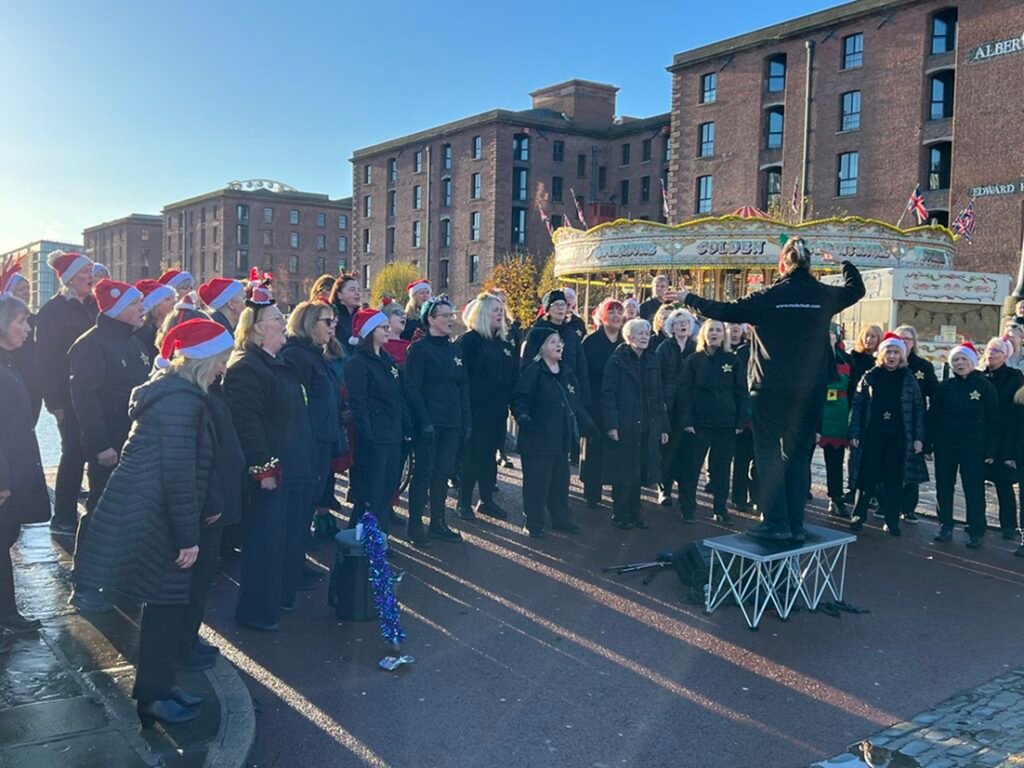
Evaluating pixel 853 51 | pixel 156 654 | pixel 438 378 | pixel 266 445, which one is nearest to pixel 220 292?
pixel 438 378

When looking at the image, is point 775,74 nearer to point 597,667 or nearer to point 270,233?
point 597,667

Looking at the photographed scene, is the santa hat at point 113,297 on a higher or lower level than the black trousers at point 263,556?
higher

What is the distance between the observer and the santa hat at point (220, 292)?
293 inches

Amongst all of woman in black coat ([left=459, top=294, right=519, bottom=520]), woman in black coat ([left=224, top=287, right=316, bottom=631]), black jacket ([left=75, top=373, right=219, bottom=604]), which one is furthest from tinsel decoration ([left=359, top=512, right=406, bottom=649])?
woman in black coat ([left=459, top=294, right=519, bottom=520])

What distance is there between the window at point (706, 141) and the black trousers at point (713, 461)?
42035mm

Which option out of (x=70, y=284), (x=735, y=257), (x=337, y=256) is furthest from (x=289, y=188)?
(x=70, y=284)

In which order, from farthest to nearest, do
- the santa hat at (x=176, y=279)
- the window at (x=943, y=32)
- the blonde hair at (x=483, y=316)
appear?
1. the window at (x=943, y=32)
2. the santa hat at (x=176, y=279)
3. the blonde hair at (x=483, y=316)

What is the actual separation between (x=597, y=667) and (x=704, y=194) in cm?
4669

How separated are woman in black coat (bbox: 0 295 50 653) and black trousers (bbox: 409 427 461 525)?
3.23 meters

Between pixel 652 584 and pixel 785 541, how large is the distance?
3.91ft

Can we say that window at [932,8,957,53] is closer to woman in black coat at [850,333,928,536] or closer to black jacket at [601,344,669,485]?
woman in black coat at [850,333,928,536]

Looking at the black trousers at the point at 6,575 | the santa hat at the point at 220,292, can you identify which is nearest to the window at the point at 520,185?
the santa hat at the point at 220,292

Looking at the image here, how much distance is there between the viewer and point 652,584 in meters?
7.16

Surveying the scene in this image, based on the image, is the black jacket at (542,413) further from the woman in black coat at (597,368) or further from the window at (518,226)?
the window at (518,226)
